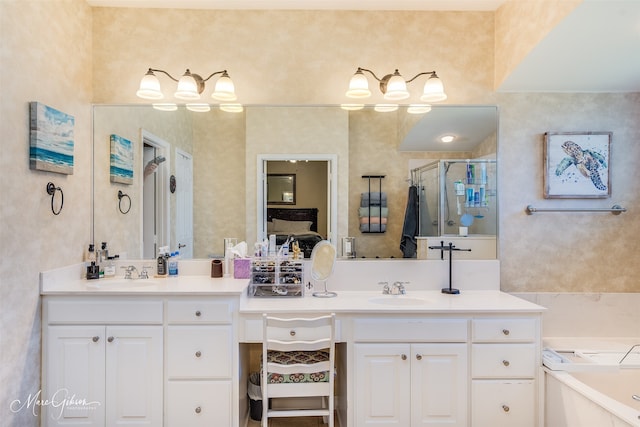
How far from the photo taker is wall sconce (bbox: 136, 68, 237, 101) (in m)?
2.39

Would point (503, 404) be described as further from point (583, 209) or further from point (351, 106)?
point (351, 106)

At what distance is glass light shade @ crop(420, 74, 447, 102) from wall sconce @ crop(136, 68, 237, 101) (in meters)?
1.27

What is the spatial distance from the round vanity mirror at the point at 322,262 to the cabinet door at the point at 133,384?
3.25 ft

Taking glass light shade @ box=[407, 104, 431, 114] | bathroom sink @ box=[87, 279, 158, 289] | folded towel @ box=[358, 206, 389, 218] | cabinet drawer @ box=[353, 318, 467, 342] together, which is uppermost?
glass light shade @ box=[407, 104, 431, 114]

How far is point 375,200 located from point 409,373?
1.09 metres

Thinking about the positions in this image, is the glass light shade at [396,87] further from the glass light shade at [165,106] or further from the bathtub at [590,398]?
the bathtub at [590,398]

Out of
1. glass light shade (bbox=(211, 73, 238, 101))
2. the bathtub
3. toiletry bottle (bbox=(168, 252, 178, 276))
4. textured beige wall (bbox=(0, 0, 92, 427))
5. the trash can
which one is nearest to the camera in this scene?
the bathtub

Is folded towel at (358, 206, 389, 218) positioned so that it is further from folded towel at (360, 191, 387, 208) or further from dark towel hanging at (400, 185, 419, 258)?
dark towel hanging at (400, 185, 419, 258)

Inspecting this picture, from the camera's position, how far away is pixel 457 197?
2.57 metres

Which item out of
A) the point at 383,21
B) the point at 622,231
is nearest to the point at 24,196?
the point at 383,21

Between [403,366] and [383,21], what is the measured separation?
218 centimetres

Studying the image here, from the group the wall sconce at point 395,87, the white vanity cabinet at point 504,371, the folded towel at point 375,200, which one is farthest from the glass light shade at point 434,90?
the white vanity cabinet at point 504,371

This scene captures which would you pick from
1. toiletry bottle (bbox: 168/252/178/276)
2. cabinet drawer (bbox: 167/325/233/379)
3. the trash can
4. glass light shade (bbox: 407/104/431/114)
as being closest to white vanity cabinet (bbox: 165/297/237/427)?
cabinet drawer (bbox: 167/325/233/379)

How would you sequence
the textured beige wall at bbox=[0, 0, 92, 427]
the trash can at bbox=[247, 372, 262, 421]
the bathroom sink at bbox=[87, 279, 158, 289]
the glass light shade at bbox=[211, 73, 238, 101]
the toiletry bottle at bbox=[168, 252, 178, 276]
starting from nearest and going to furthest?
1. the textured beige wall at bbox=[0, 0, 92, 427]
2. the bathroom sink at bbox=[87, 279, 158, 289]
3. the trash can at bbox=[247, 372, 262, 421]
4. the glass light shade at bbox=[211, 73, 238, 101]
5. the toiletry bottle at bbox=[168, 252, 178, 276]
